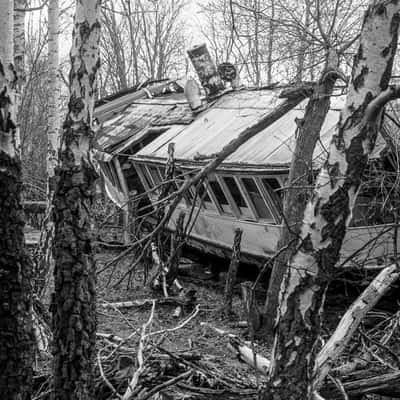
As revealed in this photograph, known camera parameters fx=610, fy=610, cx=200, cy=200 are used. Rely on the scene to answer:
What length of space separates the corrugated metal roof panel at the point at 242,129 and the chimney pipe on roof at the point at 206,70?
1.02m

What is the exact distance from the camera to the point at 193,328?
9930 mm

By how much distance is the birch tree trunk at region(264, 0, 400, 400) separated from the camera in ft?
13.8

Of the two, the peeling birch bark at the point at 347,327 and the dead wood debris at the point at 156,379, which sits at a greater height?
the peeling birch bark at the point at 347,327

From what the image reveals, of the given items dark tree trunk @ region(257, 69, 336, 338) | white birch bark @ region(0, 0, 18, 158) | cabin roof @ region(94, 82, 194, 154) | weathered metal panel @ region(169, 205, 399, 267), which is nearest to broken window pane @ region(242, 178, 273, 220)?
weathered metal panel @ region(169, 205, 399, 267)

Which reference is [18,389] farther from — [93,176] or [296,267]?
[296,267]

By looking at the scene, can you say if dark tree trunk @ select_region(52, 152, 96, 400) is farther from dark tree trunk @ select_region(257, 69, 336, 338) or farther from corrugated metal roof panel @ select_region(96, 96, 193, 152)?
corrugated metal roof panel @ select_region(96, 96, 193, 152)

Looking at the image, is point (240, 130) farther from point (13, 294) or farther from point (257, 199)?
point (13, 294)

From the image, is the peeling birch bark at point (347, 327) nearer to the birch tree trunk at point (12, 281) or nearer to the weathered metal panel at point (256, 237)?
the birch tree trunk at point (12, 281)

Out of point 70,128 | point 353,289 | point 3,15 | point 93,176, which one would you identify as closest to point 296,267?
point 93,176

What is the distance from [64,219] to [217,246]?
851 centimetres

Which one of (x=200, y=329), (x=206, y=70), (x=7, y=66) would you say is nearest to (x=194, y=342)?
(x=200, y=329)

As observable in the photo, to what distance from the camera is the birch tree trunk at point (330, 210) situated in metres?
4.21

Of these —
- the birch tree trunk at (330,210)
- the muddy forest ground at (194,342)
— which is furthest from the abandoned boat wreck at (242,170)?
the birch tree trunk at (330,210)

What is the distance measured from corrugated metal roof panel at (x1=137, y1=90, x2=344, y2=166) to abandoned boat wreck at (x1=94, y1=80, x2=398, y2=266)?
0.02 meters
